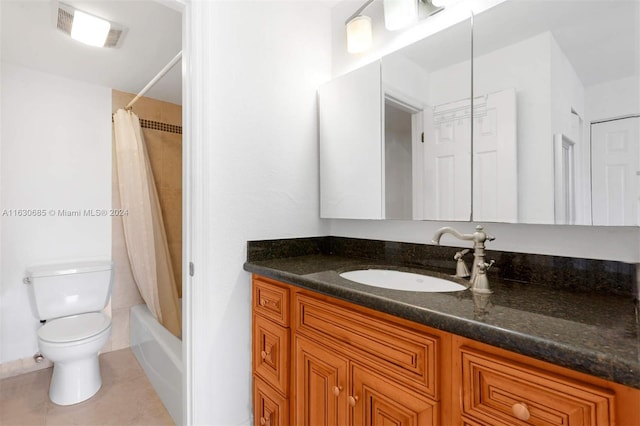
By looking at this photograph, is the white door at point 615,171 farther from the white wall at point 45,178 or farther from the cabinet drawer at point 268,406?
the white wall at point 45,178

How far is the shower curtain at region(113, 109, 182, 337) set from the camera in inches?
86.7

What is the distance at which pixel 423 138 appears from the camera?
50.1 inches

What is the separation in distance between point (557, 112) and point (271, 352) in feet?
4.34

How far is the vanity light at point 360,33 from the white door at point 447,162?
0.51 m

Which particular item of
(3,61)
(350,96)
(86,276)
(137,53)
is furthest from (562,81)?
(3,61)

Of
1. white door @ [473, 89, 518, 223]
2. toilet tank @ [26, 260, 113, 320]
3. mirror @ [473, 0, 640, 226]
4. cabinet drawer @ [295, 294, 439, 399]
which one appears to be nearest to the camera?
cabinet drawer @ [295, 294, 439, 399]

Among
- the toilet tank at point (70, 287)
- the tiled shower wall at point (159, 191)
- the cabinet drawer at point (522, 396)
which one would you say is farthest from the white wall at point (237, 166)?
the tiled shower wall at point (159, 191)

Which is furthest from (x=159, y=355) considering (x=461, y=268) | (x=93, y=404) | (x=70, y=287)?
(x=461, y=268)

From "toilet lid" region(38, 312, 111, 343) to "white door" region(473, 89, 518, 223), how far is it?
219 cm

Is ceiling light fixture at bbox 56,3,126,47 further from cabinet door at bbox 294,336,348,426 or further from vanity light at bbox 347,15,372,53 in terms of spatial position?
cabinet door at bbox 294,336,348,426

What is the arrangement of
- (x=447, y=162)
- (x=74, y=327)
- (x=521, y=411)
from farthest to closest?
1. (x=74, y=327)
2. (x=447, y=162)
3. (x=521, y=411)

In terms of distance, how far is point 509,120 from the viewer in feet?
3.38

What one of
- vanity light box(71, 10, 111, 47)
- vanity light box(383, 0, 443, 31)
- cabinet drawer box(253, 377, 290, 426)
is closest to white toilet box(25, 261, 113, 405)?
cabinet drawer box(253, 377, 290, 426)

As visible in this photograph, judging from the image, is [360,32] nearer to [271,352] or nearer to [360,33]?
[360,33]
